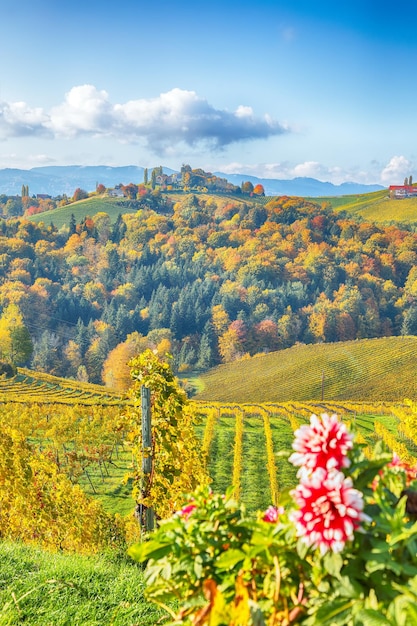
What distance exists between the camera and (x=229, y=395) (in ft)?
195

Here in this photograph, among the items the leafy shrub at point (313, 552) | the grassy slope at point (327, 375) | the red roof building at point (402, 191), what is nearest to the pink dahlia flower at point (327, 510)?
the leafy shrub at point (313, 552)

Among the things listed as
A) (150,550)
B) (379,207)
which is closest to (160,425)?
(150,550)

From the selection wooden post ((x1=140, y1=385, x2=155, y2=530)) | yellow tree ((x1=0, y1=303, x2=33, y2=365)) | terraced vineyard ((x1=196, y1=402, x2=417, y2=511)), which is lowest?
yellow tree ((x1=0, y1=303, x2=33, y2=365))

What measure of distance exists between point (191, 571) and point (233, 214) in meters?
128

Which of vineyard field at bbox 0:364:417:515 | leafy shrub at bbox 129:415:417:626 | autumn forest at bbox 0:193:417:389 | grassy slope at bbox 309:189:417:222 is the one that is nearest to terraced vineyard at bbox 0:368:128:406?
vineyard field at bbox 0:364:417:515

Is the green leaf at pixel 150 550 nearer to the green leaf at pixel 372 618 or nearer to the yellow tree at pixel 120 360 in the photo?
the green leaf at pixel 372 618

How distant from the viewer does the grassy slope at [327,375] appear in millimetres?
55062

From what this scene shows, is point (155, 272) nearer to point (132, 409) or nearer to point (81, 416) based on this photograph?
point (81, 416)

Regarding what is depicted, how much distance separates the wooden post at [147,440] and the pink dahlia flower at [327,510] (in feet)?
16.4

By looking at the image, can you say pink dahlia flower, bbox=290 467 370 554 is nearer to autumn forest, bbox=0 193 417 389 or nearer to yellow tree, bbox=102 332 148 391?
yellow tree, bbox=102 332 148 391

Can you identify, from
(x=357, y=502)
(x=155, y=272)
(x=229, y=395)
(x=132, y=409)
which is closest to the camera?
(x=357, y=502)

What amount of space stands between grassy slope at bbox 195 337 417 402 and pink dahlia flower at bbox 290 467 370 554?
53760 mm

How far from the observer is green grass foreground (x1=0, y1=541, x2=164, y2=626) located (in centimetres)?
256

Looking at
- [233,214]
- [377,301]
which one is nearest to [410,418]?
[377,301]
